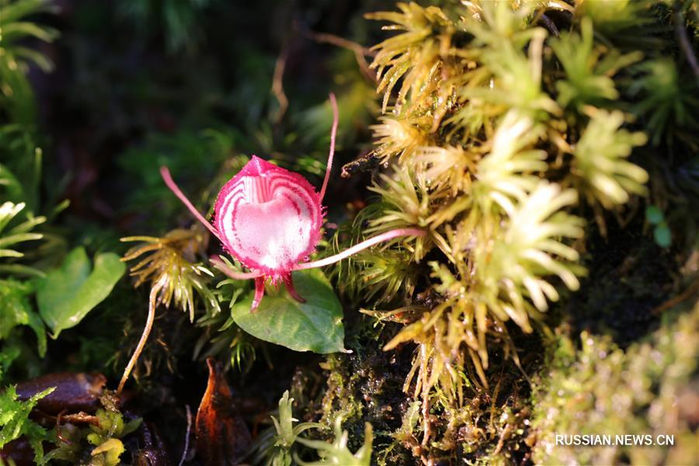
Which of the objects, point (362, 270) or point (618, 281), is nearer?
point (618, 281)

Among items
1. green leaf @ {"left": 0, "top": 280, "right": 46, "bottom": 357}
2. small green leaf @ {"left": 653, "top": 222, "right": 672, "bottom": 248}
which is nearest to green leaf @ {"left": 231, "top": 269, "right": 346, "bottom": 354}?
green leaf @ {"left": 0, "top": 280, "right": 46, "bottom": 357}

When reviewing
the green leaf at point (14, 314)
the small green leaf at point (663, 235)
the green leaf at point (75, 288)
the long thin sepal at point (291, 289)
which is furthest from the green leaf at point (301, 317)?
the small green leaf at point (663, 235)

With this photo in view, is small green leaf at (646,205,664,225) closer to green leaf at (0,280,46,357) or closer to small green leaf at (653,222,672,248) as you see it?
small green leaf at (653,222,672,248)

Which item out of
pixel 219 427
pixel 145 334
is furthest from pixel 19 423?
pixel 219 427

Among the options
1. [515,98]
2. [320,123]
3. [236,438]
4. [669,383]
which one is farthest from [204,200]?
[669,383]

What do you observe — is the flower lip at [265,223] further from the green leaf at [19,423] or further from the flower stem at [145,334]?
the green leaf at [19,423]

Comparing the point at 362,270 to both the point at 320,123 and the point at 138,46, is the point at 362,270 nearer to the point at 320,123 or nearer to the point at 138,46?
the point at 320,123
